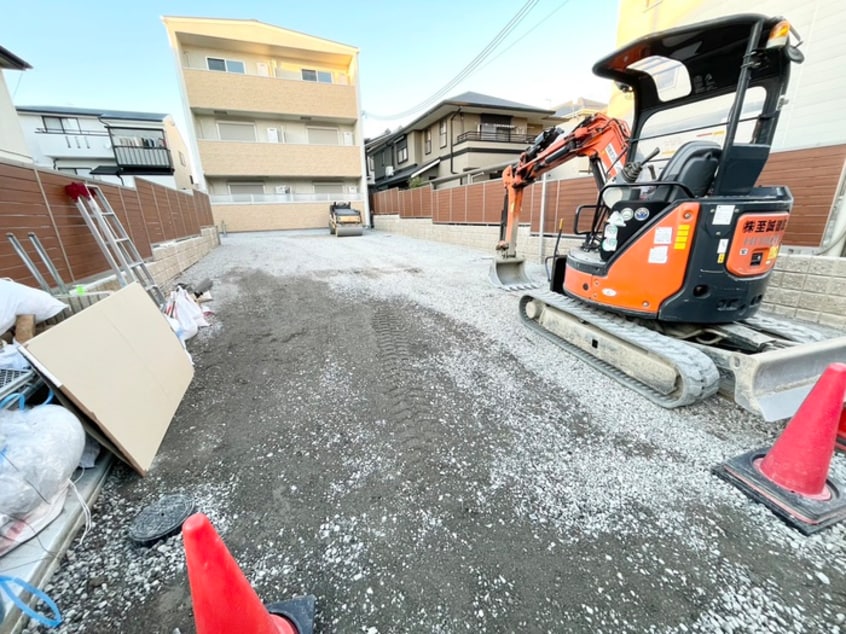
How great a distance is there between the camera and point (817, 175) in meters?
3.92

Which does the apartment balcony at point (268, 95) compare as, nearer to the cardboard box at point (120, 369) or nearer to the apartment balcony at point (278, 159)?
the apartment balcony at point (278, 159)

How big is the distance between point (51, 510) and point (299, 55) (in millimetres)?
24369

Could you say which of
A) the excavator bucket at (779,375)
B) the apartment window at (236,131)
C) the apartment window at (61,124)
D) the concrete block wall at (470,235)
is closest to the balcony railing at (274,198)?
the apartment window at (236,131)

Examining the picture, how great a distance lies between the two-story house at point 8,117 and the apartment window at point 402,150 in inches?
720

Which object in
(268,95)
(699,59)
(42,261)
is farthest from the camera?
(268,95)

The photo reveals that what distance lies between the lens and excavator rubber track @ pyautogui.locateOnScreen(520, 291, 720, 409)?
8.11 feet

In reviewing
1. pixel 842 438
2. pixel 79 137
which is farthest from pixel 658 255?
pixel 79 137

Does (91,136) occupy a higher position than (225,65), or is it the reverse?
(225,65)

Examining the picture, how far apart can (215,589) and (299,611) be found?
0.41 metres

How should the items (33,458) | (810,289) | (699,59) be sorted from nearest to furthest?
(33,458), (699,59), (810,289)

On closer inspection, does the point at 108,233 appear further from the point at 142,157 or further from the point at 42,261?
the point at 142,157

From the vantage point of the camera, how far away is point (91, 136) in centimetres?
1995

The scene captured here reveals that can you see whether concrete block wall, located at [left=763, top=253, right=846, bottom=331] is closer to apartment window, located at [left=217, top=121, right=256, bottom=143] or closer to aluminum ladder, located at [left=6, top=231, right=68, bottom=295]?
aluminum ladder, located at [left=6, top=231, right=68, bottom=295]

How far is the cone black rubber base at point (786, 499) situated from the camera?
165 centimetres
